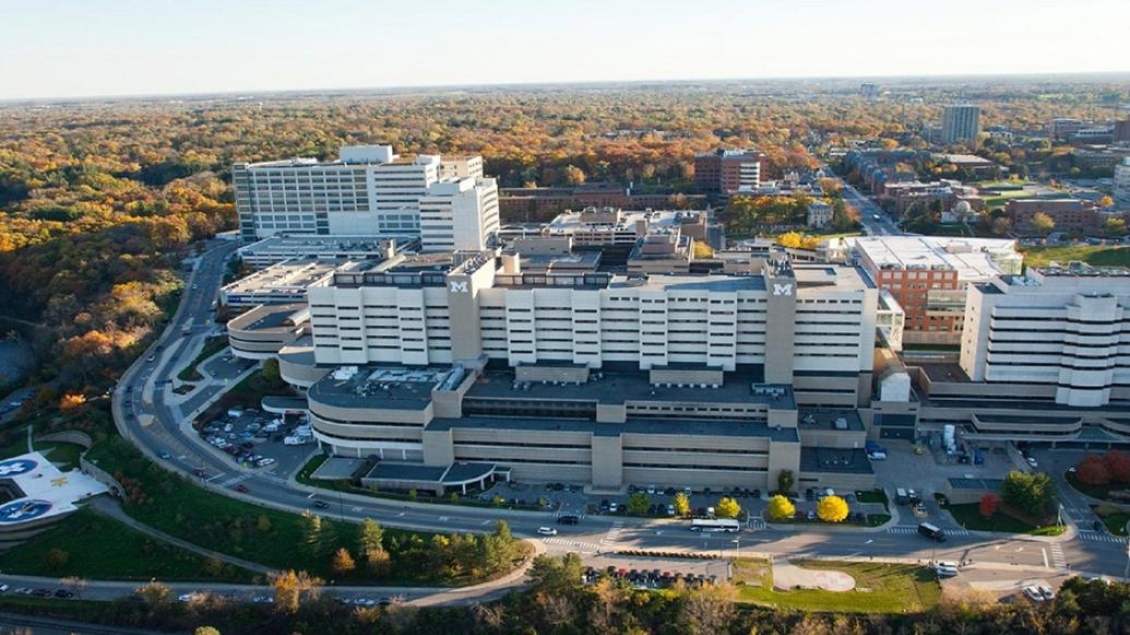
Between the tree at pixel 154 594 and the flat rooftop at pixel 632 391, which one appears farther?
the flat rooftop at pixel 632 391

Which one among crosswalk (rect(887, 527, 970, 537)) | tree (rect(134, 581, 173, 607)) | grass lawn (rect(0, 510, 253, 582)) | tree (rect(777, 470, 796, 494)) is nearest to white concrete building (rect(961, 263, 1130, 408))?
crosswalk (rect(887, 527, 970, 537))

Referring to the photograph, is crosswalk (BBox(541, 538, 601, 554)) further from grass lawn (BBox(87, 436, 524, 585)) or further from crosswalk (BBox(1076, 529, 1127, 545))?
crosswalk (BBox(1076, 529, 1127, 545))

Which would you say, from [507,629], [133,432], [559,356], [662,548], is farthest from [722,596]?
[133,432]

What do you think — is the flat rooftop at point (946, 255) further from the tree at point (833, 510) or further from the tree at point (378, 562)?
the tree at point (378, 562)

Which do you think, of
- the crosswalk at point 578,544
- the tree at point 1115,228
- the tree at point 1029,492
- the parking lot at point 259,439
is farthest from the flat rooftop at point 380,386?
the tree at point 1115,228

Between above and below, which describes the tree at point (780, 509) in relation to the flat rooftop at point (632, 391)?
below

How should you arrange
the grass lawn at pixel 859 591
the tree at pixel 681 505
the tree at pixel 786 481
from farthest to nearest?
1. the tree at pixel 786 481
2. the tree at pixel 681 505
3. the grass lawn at pixel 859 591

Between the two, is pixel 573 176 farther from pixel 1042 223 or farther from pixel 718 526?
pixel 718 526

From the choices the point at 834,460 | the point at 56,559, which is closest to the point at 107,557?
the point at 56,559
